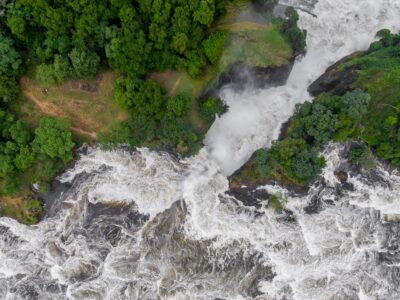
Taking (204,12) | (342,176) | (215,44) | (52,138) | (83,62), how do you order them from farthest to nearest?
(342,176) < (52,138) < (215,44) < (83,62) < (204,12)

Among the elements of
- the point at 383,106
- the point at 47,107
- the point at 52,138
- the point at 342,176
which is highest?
the point at 383,106

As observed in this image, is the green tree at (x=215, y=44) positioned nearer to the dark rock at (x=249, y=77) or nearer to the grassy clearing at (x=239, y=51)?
the grassy clearing at (x=239, y=51)

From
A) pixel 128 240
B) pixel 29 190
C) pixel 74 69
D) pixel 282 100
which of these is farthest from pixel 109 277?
pixel 282 100

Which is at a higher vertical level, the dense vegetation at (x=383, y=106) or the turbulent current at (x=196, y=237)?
the dense vegetation at (x=383, y=106)

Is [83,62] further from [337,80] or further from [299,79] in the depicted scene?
[337,80]

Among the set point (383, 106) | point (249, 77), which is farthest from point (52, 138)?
point (383, 106)

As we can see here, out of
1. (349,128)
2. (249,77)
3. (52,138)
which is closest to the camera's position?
(349,128)

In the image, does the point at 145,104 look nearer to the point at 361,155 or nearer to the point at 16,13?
the point at 16,13

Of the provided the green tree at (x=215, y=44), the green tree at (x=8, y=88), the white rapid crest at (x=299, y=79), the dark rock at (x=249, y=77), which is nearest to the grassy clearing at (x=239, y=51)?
the dark rock at (x=249, y=77)
